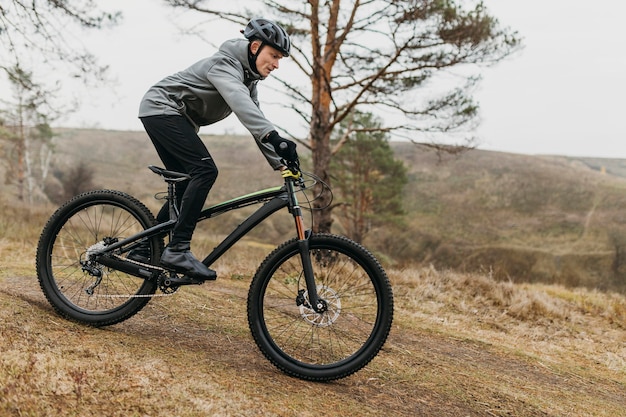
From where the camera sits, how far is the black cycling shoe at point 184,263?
3549 millimetres

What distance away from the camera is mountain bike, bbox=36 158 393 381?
135 inches

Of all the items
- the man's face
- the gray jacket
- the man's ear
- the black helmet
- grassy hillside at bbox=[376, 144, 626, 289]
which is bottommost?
grassy hillside at bbox=[376, 144, 626, 289]

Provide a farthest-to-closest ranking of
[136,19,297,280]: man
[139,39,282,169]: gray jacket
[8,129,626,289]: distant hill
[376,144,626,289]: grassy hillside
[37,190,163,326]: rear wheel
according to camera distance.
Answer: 1. [8,129,626,289]: distant hill
2. [376,144,626,289]: grassy hillside
3. [37,190,163,326]: rear wheel
4. [136,19,297,280]: man
5. [139,39,282,169]: gray jacket

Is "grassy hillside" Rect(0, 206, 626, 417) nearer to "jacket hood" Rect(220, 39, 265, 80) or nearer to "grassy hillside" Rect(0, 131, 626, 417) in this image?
"grassy hillside" Rect(0, 131, 626, 417)

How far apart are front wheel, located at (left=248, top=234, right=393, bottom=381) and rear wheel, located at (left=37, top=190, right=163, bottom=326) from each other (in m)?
0.88

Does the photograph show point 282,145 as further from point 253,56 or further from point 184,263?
point 184,263

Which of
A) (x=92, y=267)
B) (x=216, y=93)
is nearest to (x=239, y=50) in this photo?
(x=216, y=93)

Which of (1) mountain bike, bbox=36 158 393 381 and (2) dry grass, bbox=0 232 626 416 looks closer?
(2) dry grass, bbox=0 232 626 416

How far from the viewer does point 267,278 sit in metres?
3.48

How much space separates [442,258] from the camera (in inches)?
1670

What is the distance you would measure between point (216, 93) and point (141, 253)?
4.29 feet

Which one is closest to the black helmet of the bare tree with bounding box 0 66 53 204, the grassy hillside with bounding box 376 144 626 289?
the bare tree with bounding box 0 66 53 204

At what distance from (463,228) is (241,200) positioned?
4563 cm

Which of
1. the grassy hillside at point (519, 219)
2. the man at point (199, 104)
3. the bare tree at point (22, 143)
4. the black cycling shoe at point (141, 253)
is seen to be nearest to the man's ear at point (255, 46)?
the man at point (199, 104)
